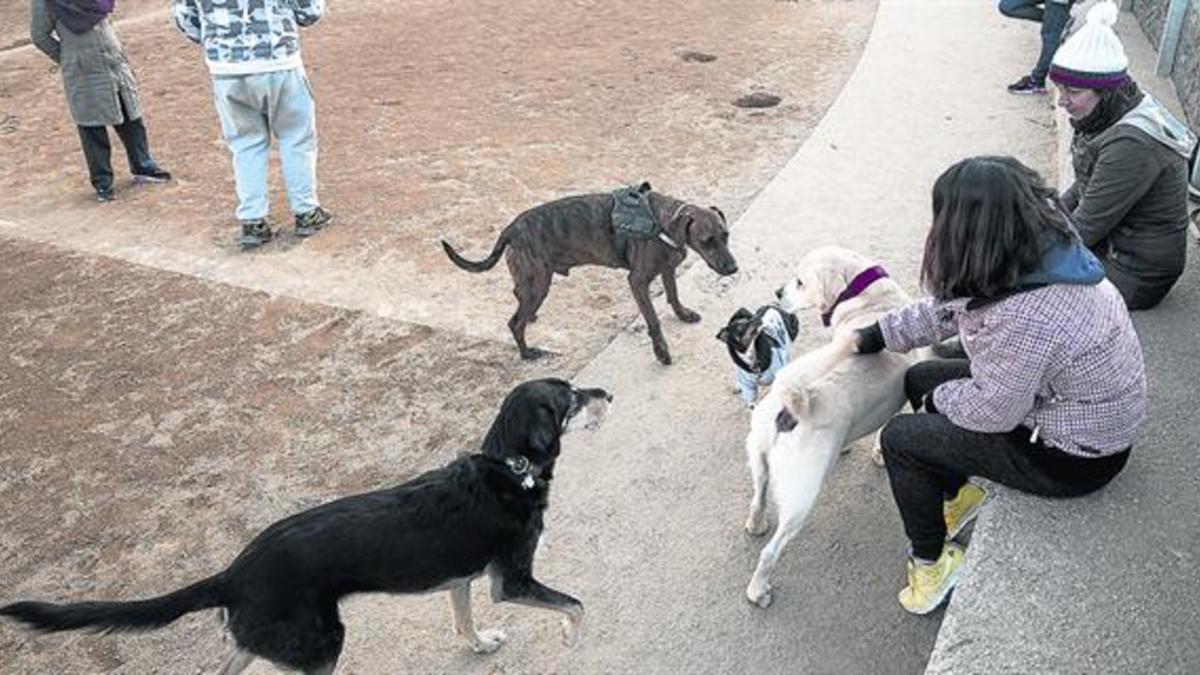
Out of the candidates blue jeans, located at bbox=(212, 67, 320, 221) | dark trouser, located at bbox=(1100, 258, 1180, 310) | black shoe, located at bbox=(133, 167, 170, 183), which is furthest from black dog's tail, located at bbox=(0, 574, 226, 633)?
black shoe, located at bbox=(133, 167, 170, 183)

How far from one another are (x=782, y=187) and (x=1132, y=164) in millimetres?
3011

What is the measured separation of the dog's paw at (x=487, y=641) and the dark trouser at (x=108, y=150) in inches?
212

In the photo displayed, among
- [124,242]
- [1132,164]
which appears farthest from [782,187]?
[124,242]

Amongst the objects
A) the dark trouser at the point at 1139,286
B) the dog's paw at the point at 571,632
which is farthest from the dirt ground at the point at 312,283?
the dark trouser at the point at 1139,286

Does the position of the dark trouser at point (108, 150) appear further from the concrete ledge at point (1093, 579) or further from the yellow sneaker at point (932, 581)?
the concrete ledge at point (1093, 579)

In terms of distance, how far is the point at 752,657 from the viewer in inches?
123

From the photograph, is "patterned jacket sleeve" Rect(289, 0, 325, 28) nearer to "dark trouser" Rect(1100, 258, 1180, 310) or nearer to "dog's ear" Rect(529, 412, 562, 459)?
"dog's ear" Rect(529, 412, 562, 459)

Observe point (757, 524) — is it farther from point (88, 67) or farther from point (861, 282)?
point (88, 67)

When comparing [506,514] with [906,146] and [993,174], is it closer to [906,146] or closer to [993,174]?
[993,174]

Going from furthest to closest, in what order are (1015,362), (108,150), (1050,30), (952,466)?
(1050,30) < (108,150) < (952,466) < (1015,362)

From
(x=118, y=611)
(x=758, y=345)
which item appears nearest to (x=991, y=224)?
(x=758, y=345)

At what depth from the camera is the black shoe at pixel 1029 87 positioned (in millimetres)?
7941

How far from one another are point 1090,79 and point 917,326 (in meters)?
1.22

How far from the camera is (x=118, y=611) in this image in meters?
2.60
